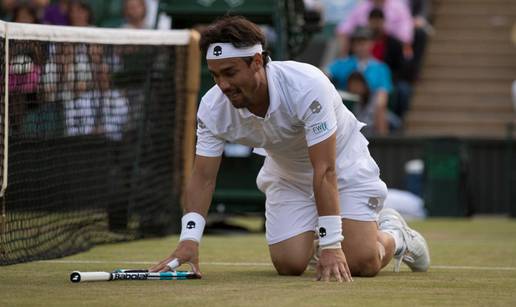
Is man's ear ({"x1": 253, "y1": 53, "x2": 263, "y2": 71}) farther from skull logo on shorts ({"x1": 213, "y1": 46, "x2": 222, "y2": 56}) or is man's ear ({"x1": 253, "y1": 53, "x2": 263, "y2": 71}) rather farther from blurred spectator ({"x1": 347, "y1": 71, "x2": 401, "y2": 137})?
blurred spectator ({"x1": 347, "y1": 71, "x2": 401, "y2": 137})

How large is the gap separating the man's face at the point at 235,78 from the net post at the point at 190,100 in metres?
4.65

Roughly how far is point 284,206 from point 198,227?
0.87 m

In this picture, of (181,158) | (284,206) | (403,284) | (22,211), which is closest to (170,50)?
(181,158)

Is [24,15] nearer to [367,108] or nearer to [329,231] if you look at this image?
[367,108]

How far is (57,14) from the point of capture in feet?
53.1

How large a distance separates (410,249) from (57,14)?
9.58 m

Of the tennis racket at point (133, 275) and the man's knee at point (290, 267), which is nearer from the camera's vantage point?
the tennis racket at point (133, 275)

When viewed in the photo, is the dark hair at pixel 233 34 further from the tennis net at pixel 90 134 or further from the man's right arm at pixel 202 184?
the tennis net at pixel 90 134

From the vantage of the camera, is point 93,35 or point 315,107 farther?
point 93,35

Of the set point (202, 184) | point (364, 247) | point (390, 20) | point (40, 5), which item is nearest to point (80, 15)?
point (40, 5)

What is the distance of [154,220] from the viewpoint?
1102cm

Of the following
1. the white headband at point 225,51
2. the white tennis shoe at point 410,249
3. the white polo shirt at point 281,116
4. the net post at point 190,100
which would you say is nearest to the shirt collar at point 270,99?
the white polo shirt at point 281,116

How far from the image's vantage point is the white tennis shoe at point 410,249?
7605 millimetres

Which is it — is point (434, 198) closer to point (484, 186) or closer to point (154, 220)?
point (484, 186)
